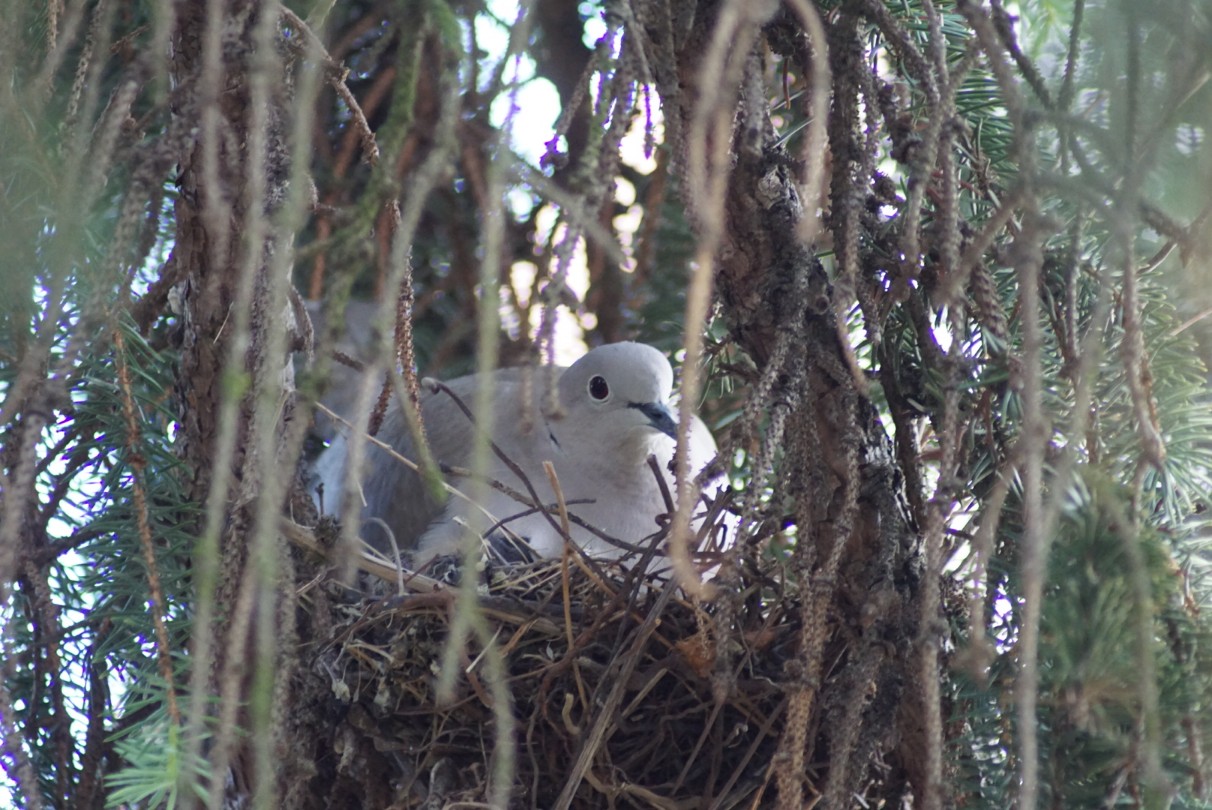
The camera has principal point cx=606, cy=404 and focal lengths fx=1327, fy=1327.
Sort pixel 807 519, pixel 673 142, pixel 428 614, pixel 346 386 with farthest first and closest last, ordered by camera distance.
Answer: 1. pixel 346 386
2. pixel 428 614
3. pixel 807 519
4. pixel 673 142

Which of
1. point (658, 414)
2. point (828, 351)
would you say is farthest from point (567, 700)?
point (658, 414)

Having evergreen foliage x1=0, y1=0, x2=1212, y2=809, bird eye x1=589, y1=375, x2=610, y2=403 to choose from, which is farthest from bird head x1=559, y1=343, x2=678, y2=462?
evergreen foliage x1=0, y1=0, x2=1212, y2=809

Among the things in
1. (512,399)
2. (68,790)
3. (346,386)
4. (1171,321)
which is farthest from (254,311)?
(346,386)

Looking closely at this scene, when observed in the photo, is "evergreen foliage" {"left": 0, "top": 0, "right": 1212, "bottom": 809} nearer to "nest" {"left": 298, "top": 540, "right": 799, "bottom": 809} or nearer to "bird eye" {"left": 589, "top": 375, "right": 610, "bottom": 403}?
"nest" {"left": 298, "top": 540, "right": 799, "bottom": 809}

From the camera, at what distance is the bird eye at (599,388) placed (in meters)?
2.64

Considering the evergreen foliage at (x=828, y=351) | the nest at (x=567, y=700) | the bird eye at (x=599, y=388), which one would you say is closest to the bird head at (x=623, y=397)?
the bird eye at (x=599, y=388)

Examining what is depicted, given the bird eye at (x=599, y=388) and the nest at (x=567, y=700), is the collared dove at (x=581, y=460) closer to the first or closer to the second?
the bird eye at (x=599, y=388)

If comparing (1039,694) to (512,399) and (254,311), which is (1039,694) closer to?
(254,311)

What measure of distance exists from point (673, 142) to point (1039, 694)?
0.65 m

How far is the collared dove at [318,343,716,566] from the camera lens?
252 centimetres

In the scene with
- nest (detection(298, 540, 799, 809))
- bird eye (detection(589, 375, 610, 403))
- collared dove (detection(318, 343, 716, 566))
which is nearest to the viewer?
nest (detection(298, 540, 799, 809))

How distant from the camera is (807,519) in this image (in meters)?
1.48

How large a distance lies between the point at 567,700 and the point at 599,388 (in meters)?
0.95

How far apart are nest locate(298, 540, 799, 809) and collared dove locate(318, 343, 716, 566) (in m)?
0.45
